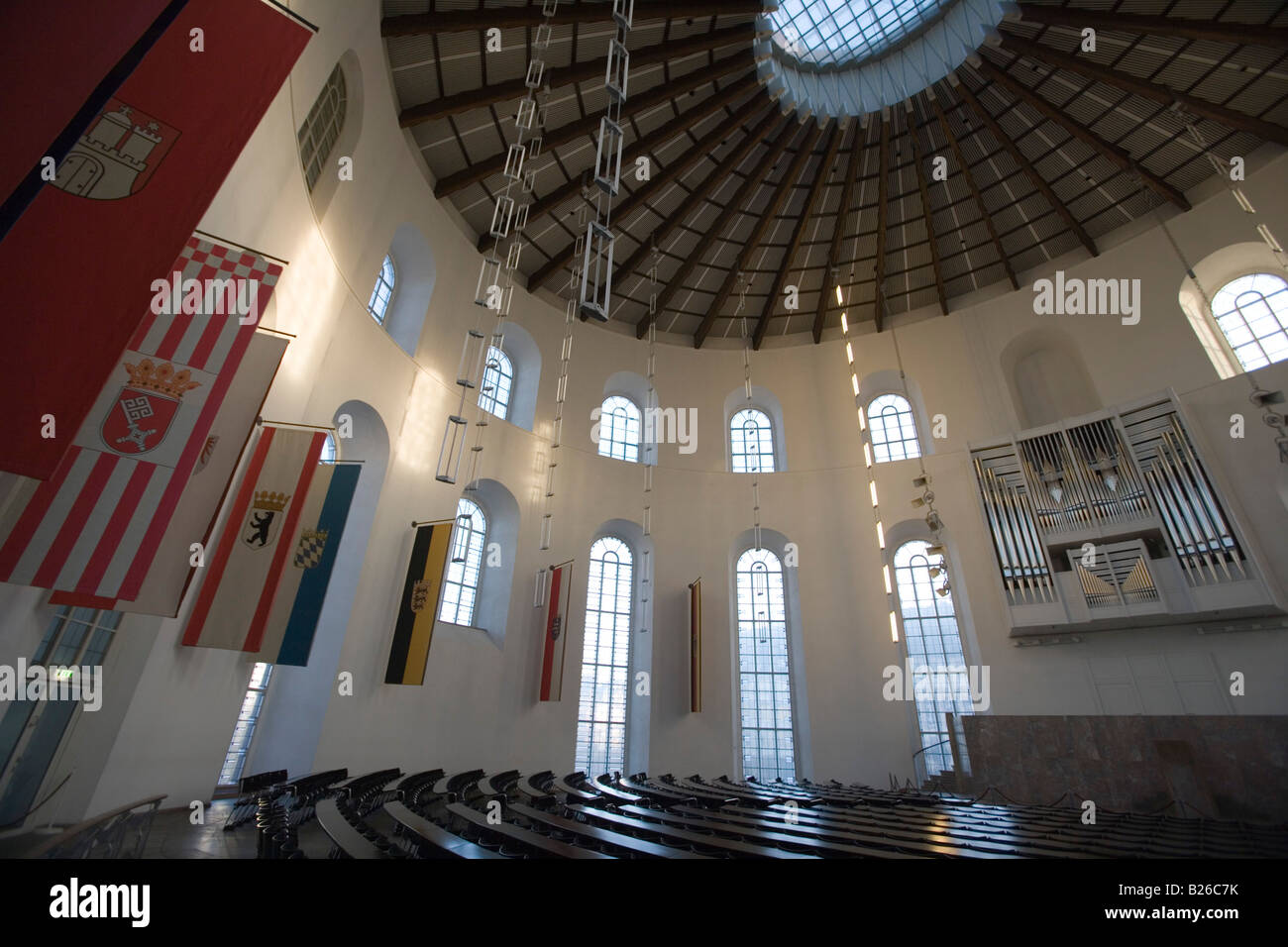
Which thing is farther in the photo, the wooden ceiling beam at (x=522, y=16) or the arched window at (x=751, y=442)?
the arched window at (x=751, y=442)

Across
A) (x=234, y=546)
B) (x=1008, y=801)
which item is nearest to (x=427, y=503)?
(x=234, y=546)

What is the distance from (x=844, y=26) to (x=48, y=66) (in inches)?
519

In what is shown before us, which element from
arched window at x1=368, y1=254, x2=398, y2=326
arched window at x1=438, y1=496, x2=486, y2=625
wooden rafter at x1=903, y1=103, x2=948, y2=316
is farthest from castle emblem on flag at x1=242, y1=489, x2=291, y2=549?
wooden rafter at x1=903, y1=103, x2=948, y2=316

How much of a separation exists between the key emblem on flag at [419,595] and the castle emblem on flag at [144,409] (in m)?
5.46

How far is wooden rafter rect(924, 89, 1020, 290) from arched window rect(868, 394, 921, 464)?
359 cm

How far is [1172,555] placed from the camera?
9.79 m

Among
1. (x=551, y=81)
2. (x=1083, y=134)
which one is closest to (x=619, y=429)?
(x=551, y=81)

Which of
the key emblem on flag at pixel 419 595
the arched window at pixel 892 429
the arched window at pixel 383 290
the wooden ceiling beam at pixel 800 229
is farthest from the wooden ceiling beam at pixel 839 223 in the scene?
the key emblem on flag at pixel 419 595

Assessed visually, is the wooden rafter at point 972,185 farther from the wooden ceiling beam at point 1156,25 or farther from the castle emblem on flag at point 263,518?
the castle emblem on flag at point 263,518

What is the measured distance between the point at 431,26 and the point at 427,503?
6.98 metres

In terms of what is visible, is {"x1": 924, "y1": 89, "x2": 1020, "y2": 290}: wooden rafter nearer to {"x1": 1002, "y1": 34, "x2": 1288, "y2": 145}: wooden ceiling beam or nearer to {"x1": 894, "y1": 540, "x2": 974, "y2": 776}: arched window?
{"x1": 1002, "y1": 34, "x2": 1288, "y2": 145}: wooden ceiling beam

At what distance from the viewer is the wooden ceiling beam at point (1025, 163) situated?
422 inches
